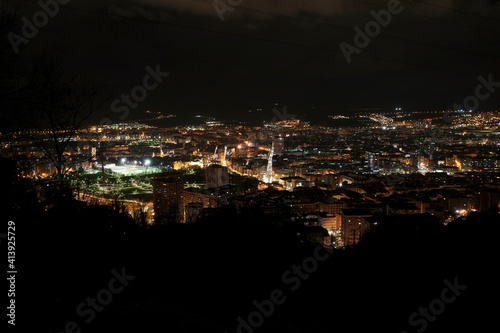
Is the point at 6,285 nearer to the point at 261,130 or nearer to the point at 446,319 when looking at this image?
the point at 446,319

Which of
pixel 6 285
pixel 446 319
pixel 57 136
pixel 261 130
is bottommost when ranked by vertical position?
pixel 446 319

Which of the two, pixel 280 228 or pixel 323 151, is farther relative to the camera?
pixel 323 151

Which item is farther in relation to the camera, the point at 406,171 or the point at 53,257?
the point at 406,171

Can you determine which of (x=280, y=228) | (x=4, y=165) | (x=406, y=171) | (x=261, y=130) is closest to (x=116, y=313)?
(x=4, y=165)

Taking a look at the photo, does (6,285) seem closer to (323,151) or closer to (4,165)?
(4,165)

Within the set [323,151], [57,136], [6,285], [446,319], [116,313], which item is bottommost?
[446,319]

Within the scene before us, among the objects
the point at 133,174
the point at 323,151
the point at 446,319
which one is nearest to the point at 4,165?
the point at 446,319

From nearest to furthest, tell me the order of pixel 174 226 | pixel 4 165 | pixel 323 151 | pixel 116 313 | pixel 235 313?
pixel 116 313
pixel 235 313
pixel 4 165
pixel 174 226
pixel 323 151

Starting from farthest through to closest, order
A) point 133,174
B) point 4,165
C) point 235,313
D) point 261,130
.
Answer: point 261,130
point 133,174
point 4,165
point 235,313

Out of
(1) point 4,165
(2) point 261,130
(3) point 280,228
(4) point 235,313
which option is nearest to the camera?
(4) point 235,313

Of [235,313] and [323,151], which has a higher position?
[323,151]
